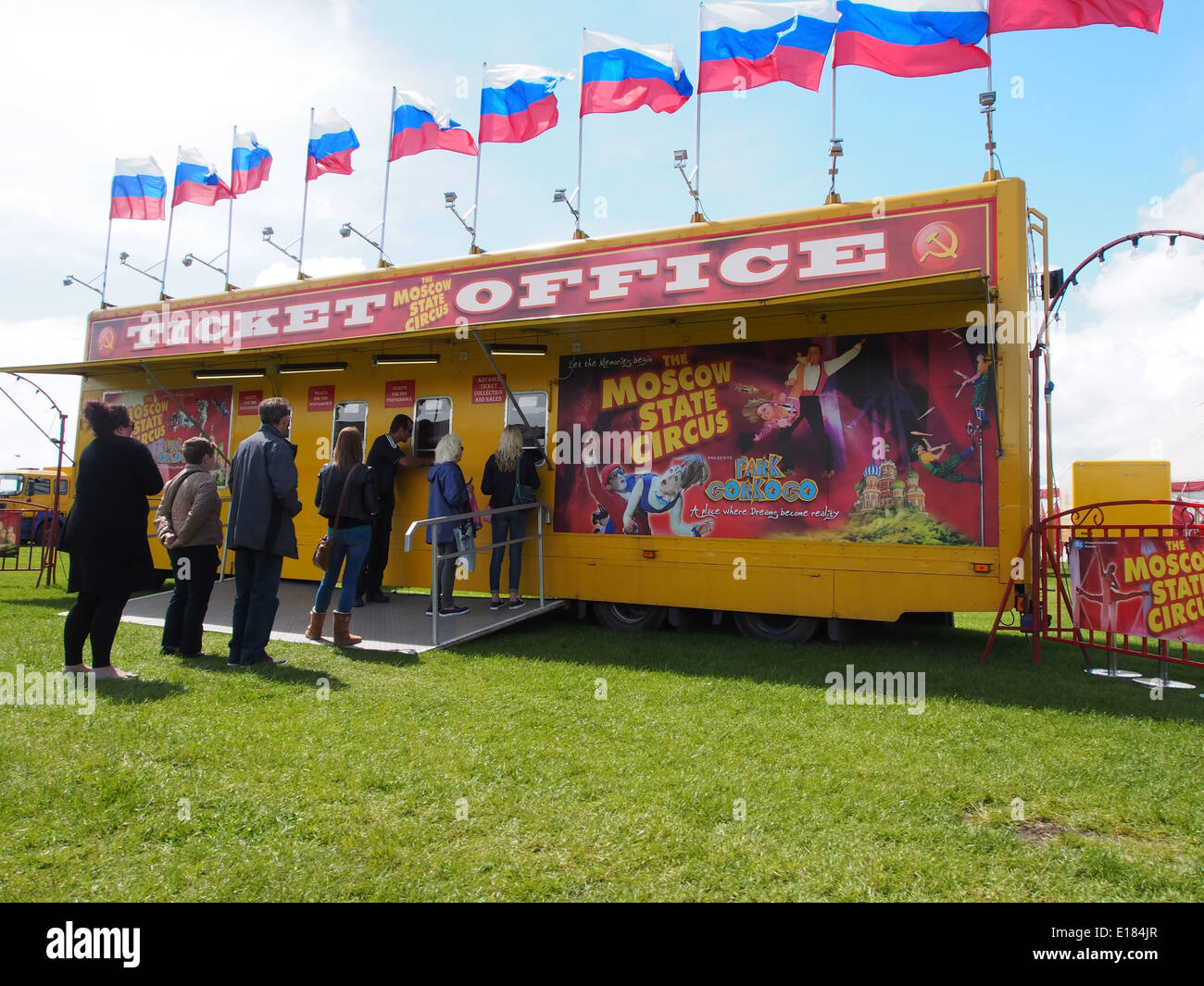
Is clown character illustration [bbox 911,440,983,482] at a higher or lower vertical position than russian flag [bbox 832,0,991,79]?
lower

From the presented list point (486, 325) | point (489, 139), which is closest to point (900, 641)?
point (486, 325)

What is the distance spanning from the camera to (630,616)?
8.05 m

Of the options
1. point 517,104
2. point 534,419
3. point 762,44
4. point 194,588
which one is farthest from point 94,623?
point 762,44

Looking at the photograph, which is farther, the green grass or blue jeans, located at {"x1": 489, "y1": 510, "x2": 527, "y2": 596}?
blue jeans, located at {"x1": 489, "y1": 510, "x2": 527, "y2": 596}

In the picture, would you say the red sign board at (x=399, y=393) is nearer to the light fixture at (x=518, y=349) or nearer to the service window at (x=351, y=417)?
the service window at (x=351, y=417)

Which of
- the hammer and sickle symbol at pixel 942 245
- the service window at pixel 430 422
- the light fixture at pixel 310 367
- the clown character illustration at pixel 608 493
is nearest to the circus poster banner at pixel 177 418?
the light fixture at pixel 310 367

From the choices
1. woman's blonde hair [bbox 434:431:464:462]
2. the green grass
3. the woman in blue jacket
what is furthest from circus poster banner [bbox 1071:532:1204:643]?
woman's blonde hair [bbox 434:431:464:462]

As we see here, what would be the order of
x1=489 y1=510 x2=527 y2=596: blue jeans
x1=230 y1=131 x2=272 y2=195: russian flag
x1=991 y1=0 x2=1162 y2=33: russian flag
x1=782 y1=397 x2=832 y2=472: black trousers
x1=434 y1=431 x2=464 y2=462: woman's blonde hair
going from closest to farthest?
x1=782 y1=397 x2=832 y2=472: black trousers
x1=991 y1=0 x2=1162 y2=33: russian flag
x1=434 y1=431 x2=464 y2=462: woman's blonde hair
x1=489 y1=510 x2=527 y2=596: blue jeans
x1=230 y1=131 x2=272 y2=195: russian flag

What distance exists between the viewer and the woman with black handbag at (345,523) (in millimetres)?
6602

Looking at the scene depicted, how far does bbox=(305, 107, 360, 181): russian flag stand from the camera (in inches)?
467

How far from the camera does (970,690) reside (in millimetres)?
5504

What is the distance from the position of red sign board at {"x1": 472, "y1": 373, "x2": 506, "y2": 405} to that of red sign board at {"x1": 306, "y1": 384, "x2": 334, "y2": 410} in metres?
2.21

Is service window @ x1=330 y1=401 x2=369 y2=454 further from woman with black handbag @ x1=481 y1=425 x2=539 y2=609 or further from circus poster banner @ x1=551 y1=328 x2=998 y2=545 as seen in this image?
circus poster banner @ x1=551 y1=328 x2=998 y2=545
